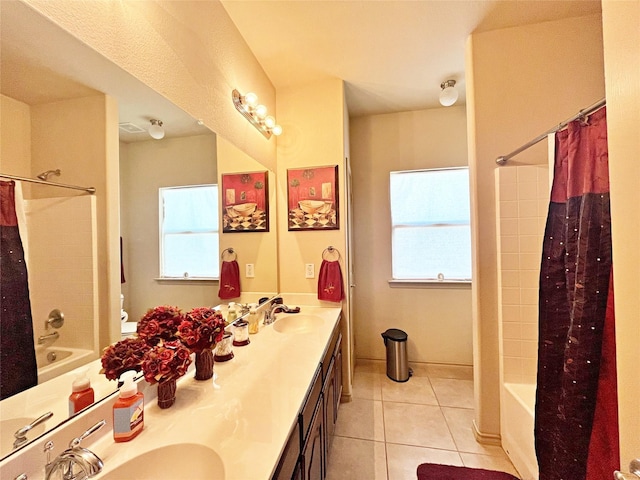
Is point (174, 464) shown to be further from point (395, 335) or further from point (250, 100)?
point (395, 335)

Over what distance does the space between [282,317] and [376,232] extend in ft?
4.72

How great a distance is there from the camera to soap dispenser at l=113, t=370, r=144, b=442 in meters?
0.72

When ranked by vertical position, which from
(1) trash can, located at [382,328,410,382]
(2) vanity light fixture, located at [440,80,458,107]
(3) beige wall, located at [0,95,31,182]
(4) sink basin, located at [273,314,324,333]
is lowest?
(1) trash can, located at [382,328,410,382]

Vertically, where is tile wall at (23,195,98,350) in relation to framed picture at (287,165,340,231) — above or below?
below

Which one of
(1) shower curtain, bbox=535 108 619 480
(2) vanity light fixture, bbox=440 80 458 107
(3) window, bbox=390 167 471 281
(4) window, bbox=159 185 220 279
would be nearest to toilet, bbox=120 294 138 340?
(4) window, bbox=159 185 220 279

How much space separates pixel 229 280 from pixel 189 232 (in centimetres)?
45

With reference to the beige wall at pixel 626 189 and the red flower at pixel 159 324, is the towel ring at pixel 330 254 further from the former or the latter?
the beige wall at pixel 626 189

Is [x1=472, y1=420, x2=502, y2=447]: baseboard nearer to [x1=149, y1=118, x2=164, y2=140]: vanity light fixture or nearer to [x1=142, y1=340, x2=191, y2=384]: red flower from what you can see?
[x1=142, y1=340, x2=191, y2=384]: red flower

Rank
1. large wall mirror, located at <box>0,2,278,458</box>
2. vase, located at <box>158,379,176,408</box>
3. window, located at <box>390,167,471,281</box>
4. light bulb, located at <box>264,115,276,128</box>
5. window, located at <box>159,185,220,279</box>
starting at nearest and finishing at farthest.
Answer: large wall mirror, located at <box>0,2,278,458</box> → vase, located at <box>158,379,176,408</box> → window, located at <box>159,185,220,279</box> → light bulb, located at <box>264,115,276,128</box> → window, located at <box>390,167,471,281</box>

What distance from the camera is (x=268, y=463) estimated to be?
0.65 metres

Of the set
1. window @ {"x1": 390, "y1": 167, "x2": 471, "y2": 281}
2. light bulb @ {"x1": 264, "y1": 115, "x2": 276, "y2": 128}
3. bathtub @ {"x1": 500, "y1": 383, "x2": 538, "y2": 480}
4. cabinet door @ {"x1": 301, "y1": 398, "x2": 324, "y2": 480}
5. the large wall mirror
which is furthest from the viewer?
window @ {"x1": 390, "y1": 167, "x2": 471, "y2": 281}

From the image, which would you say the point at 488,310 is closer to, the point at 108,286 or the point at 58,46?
the point at 108,286

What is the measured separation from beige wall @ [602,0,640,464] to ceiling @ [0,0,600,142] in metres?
1.31

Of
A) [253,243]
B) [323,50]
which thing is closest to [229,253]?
[253,243]
